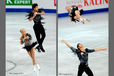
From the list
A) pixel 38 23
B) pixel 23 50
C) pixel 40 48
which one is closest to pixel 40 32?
pixel 38 23

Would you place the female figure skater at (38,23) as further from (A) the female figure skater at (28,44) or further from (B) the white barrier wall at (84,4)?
(B) the white barrier wall at (84,4)

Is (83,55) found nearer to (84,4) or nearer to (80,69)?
(80,69)

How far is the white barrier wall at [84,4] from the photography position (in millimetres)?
5137

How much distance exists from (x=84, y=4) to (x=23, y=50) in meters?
1.31

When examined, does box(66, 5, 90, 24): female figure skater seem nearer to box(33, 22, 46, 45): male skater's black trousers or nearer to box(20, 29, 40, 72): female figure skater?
box(33, 22, 46, 45): male skater's black trousers

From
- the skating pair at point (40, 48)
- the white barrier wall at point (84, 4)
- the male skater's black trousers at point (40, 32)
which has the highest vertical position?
the white barrier wall at point (84, 4)

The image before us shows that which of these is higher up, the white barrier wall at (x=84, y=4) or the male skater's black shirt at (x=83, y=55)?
the white barrier wall at (x=84, y=4)

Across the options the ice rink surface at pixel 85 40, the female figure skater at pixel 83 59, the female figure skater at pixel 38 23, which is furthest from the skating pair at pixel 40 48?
the female figure skater at pixel 83 59

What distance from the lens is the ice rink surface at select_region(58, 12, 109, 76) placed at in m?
5.11

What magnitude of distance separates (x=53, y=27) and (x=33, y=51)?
21.5 inches

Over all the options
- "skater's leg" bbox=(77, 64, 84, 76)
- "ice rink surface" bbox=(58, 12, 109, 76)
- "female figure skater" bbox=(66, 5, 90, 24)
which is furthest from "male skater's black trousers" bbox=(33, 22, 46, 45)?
"skater's leg" bbox=(77, 64, 84, 76)

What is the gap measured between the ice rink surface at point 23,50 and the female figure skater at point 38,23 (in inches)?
2.5

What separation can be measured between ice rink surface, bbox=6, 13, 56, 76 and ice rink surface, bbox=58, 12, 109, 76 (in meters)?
0.15

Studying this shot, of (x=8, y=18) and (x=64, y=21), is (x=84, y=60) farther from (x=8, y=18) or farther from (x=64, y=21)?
(x=8, y=18)
